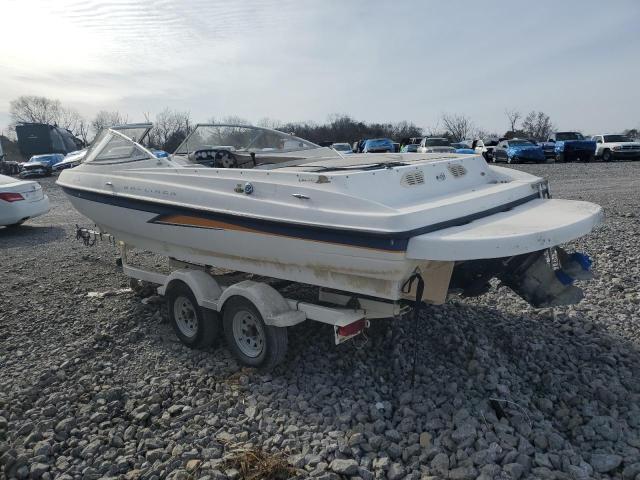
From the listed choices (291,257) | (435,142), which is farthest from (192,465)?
(435,142)

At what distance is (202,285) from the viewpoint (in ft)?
14.2

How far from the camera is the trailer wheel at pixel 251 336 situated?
150 inches

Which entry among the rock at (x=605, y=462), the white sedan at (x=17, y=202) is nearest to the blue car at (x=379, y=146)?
the white sedan at (x=17, y=202)

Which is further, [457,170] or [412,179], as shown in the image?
[457,170]

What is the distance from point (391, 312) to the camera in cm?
361

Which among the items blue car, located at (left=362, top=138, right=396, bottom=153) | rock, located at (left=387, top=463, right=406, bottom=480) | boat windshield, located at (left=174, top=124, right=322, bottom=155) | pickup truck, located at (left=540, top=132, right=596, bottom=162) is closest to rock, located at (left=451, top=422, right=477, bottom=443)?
rock, located at (left=387, top=463, right=406, bottom=480)

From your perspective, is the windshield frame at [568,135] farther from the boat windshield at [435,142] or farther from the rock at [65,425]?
the rock at [65,425]

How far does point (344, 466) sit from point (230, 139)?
3.63 metres

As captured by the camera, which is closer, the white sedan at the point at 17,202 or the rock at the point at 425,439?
the rock at the point at 425,439

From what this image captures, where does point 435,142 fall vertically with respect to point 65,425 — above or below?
above

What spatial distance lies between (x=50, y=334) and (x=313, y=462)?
10.0 feet

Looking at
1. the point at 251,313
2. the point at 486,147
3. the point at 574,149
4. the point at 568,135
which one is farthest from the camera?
the point at 486,147

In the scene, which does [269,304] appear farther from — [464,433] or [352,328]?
[464,433]

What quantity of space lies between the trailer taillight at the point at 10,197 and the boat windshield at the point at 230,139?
544cm
